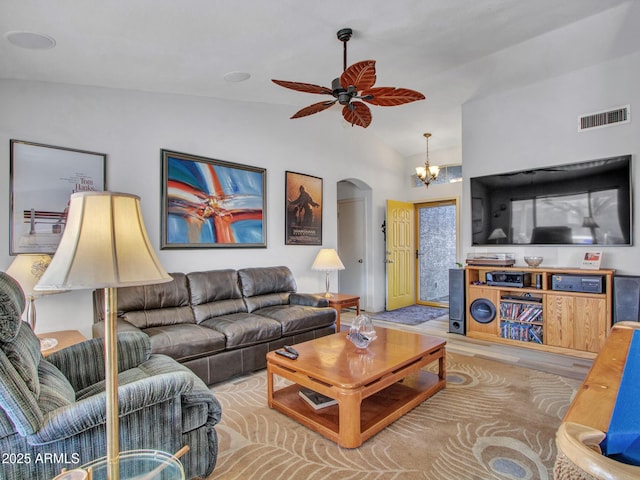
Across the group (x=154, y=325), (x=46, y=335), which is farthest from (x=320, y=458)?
(x=46, y=335)

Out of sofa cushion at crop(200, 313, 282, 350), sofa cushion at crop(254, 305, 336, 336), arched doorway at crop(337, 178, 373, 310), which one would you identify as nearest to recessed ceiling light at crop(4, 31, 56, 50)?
sofa cushion at crop(200, 313, 282, 350)

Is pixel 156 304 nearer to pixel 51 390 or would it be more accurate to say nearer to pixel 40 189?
pixel 40 189

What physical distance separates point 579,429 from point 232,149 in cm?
405

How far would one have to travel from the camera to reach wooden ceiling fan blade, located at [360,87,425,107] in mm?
2529

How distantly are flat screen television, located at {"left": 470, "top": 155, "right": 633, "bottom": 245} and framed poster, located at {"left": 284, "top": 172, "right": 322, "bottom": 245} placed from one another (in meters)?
2.15

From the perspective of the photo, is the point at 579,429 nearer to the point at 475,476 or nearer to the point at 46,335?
the point at 475,476

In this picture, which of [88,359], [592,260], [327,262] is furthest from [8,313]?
[592,260]

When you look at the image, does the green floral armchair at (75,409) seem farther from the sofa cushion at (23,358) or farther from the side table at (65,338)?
the side table at (65,338)

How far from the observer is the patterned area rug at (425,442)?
1786 millimetres

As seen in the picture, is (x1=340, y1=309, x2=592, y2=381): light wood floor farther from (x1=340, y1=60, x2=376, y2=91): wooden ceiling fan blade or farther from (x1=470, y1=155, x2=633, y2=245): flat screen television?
(x1=340, y1=60, x2=376, y2=91): wooden ceiling fan blade

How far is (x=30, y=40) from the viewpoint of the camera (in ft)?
7.29

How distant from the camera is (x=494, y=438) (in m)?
2.07

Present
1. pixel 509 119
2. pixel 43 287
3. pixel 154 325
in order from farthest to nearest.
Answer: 1. pixel 509 119
2. pixel 154 325
3. pixel 43 287

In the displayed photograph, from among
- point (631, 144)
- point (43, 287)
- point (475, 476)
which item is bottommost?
point (475, 476)
